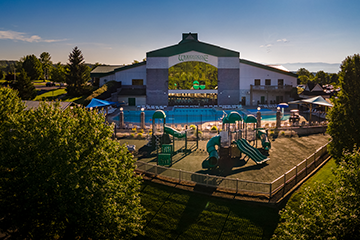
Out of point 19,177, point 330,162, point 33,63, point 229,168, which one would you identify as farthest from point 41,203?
point 33,63

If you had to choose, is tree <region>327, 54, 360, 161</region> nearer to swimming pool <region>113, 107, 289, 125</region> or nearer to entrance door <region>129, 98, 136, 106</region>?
swimming pool <region>113, 107, 289, 125</region>

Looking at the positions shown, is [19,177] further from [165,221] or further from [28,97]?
[28,97]

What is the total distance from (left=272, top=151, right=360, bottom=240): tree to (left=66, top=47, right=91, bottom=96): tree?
56399 millimetres

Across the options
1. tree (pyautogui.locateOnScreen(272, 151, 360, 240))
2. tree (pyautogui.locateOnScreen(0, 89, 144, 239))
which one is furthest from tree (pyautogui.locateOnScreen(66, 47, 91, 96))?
tree (pyautogui.locateOnScreen(272, 151, 360, 240))

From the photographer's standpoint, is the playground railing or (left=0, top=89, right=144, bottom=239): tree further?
the playground railing

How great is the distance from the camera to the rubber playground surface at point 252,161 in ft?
56.9

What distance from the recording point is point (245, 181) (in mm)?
13867

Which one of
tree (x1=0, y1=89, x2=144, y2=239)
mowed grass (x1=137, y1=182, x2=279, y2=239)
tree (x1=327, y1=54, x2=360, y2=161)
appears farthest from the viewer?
tree (x1=327, y1=54, x2=360, y2=161)

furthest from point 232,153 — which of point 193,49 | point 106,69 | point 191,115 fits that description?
point 106,69

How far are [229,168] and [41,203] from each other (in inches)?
468

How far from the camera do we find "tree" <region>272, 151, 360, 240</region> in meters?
7.71

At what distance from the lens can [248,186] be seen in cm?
1418

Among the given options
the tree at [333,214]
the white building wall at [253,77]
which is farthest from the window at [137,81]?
the tree at [333,214]

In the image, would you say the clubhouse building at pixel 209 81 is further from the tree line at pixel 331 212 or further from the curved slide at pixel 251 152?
the tree line at pixel 331 212
